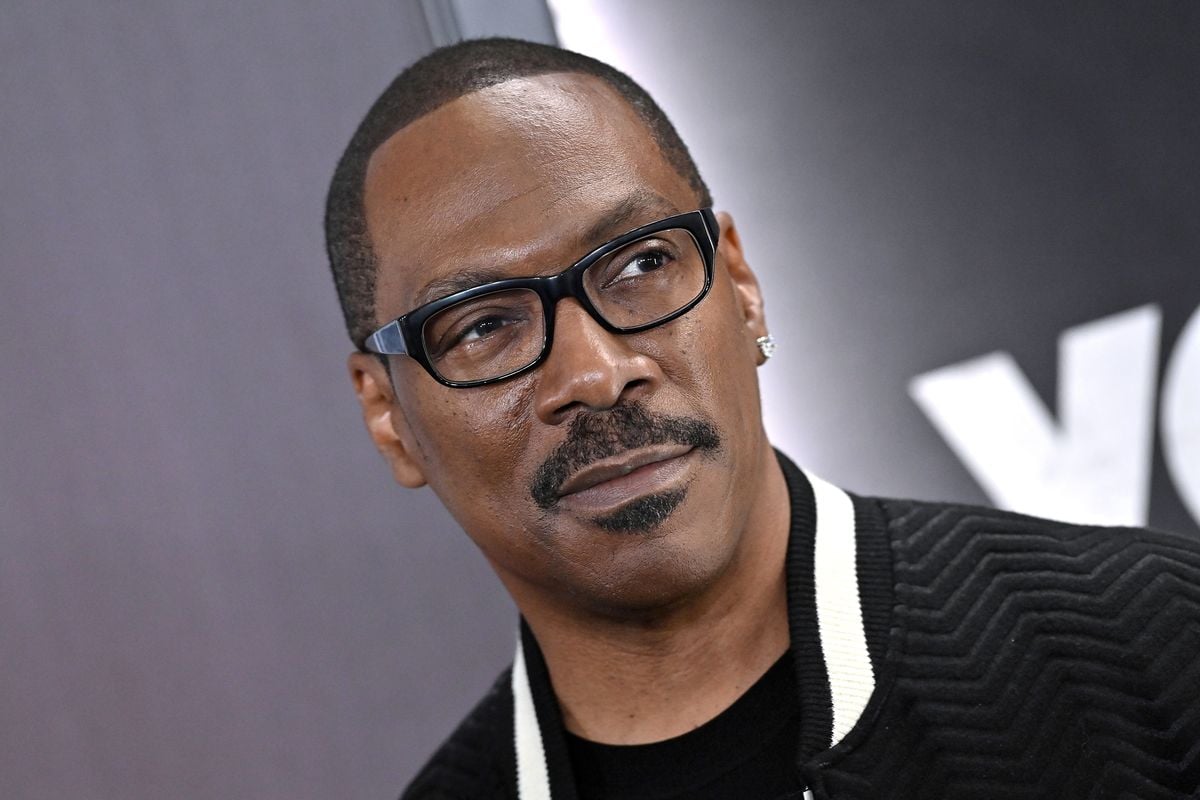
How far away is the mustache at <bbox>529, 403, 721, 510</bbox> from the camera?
1455 mm

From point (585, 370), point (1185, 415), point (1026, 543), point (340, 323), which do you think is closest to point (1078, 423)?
point (1185, 415)

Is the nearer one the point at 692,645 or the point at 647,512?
the point at 647,512

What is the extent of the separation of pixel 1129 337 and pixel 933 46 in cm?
70

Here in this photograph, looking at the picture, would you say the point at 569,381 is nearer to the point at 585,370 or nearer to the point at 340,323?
the point at 585,370

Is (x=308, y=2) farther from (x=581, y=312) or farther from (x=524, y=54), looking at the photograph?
(x=581, y=312)

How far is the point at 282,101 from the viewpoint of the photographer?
2.49m

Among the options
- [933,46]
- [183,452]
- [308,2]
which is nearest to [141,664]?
[183,452]

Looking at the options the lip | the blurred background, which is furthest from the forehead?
the blurred background

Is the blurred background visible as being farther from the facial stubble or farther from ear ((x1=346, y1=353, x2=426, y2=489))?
the facial stubble

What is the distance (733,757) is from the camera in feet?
5.11

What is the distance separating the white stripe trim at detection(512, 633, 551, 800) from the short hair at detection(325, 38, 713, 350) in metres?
0.50

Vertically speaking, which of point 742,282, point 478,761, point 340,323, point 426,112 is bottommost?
point 478,761

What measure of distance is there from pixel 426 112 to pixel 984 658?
3.03 feet

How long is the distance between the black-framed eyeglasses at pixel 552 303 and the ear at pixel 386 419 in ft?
0.54
